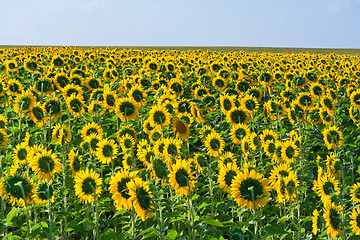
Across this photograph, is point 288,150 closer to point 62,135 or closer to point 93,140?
point 93,140

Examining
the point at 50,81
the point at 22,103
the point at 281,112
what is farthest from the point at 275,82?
the point at 22,103

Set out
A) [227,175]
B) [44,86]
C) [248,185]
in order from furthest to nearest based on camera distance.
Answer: [44,86] < [227,175] < [248,185]

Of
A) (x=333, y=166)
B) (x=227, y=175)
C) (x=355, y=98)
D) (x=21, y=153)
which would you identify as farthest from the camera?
(x=355, y=98)

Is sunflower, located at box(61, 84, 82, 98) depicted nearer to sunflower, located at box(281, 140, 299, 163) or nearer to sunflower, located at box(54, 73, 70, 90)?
sunflower, located at box(54, 73, 70, 90)

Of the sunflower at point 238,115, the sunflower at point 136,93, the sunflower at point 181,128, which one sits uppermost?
the sunflower at point 136,93

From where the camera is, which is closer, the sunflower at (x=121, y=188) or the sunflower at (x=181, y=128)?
the sunflower at (x=121, y=188)

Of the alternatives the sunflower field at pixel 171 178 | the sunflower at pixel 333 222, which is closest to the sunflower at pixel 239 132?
the sunflower field at pixel 171 178

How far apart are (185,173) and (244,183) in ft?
2.38

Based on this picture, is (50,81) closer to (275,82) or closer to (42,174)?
(42,174)

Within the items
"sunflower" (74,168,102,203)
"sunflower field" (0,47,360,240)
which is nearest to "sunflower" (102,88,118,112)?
"sunflower field" (0,47,360,240)

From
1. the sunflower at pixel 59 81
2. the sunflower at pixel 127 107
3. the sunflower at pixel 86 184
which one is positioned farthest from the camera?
the sunflower at pixel 59 81

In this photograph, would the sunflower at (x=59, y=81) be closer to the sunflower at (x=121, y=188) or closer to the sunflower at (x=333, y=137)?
the sunflower at (x=333, y=137)

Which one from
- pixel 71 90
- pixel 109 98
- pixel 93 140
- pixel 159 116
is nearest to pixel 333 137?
pixel 159 116

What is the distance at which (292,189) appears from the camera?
186 inches
